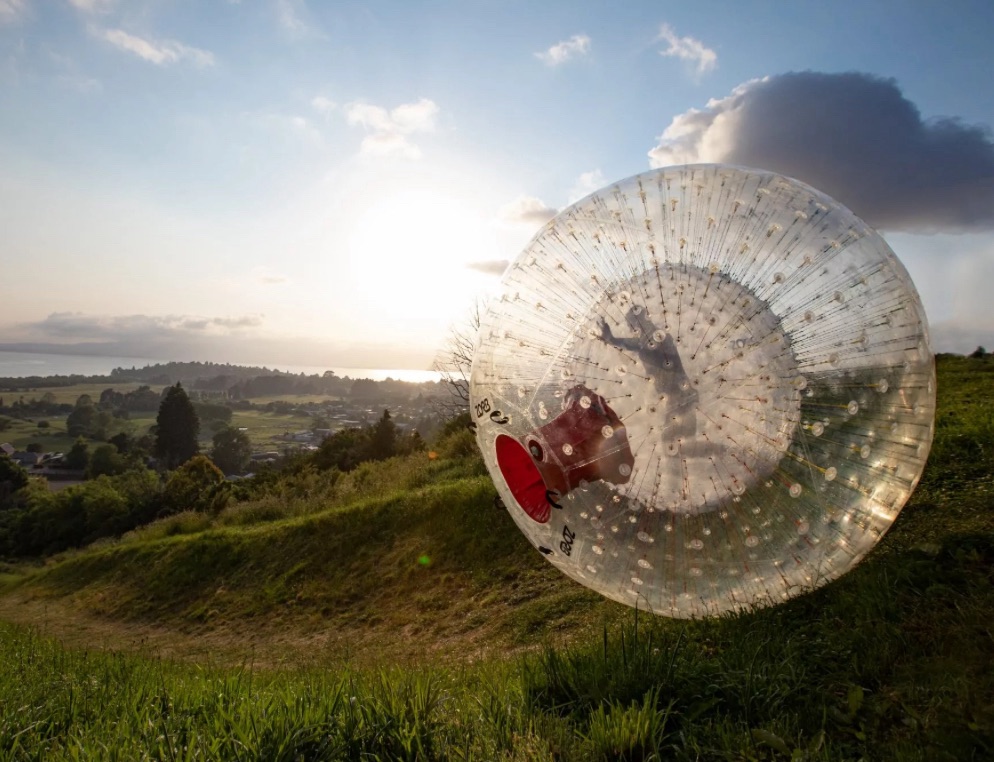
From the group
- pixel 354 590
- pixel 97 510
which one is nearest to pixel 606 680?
pixel 354 590

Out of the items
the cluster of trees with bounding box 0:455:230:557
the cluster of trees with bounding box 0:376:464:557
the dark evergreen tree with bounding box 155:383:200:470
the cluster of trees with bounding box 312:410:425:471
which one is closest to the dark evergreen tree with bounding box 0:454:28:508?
the cluster of trees with bounding box 0:376:464:557

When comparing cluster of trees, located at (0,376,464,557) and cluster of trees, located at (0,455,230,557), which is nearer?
cluster of trees, located at (0,376,464,557)

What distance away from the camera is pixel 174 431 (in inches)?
2724

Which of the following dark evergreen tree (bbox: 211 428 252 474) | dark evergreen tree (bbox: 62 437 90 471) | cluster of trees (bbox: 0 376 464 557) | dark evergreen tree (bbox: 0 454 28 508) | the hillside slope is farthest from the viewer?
dark evergreen tree (bbox: 62 437 90 471)

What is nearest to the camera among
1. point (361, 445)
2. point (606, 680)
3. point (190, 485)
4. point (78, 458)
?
point (606, 680)

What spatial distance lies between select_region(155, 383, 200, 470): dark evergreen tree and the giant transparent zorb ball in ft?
243

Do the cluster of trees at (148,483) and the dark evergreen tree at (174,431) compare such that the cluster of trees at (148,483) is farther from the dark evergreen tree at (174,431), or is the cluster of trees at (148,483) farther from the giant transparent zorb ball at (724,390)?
the giant transparent zorb ball at (724,390)

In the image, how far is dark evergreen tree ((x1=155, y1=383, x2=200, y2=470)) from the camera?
68.9 metres

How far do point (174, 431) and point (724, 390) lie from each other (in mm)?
75823

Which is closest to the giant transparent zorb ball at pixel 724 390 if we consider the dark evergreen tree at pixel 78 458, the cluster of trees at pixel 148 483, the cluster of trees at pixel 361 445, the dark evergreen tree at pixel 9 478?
the cluster of trees at pixel 148 483

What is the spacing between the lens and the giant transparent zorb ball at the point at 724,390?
3.64 meters

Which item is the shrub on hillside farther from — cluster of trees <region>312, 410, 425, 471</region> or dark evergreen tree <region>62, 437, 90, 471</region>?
dark evergreen tree <region>62, 437, 90, 471</region>

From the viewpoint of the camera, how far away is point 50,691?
4207 mm

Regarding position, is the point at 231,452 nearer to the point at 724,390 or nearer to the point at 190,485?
the point at 190,485
